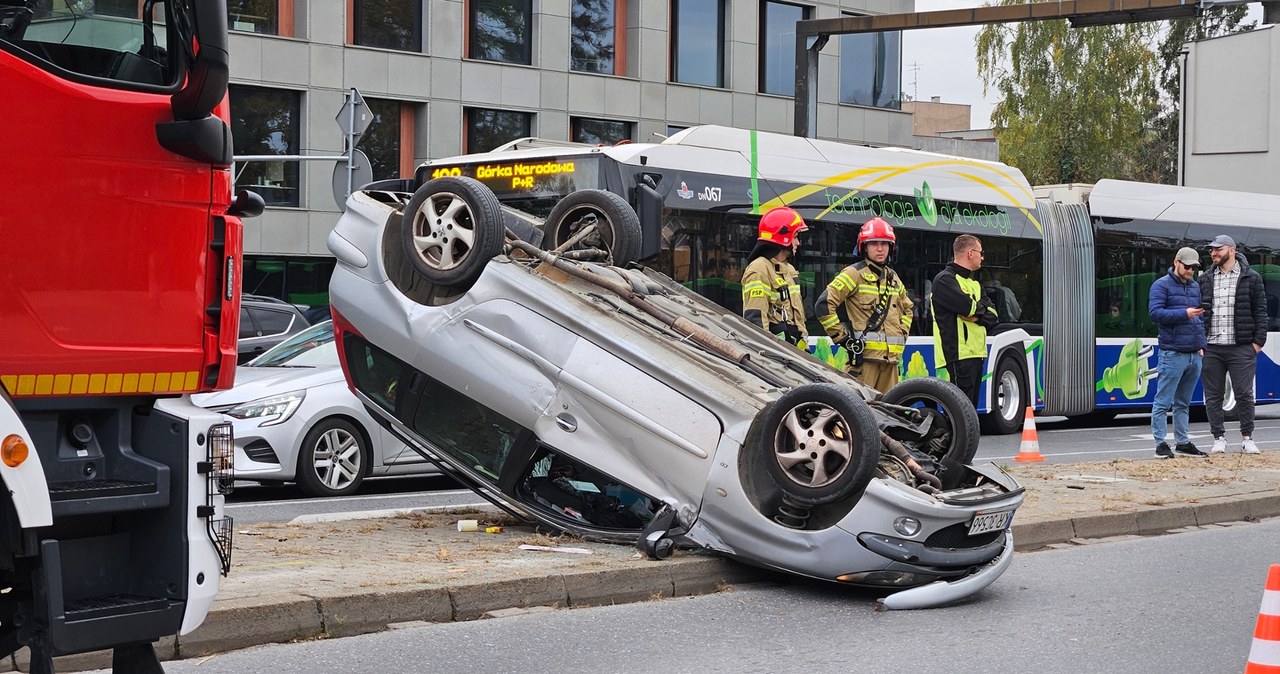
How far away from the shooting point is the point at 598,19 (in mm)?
35438

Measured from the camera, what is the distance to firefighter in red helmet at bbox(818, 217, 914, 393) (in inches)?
424

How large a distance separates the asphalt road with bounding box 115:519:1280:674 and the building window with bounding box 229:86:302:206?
82.2 ft

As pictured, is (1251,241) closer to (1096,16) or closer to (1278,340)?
(1278,340)

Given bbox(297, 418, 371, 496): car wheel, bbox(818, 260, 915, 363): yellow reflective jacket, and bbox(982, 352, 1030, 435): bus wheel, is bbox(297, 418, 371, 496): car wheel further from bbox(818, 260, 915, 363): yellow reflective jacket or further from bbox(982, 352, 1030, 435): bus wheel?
bbox(982, 352, 1030, 435): bus wheel

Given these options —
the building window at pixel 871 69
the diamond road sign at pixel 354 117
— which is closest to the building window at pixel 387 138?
the diamond road sign at pixel 354 117

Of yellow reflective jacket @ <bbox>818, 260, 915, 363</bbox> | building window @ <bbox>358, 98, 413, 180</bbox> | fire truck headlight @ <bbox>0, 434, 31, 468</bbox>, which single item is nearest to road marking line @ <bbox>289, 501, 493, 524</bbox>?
yellow reflective jacket @ <bbox>818, 260, 915, 363</bbox>

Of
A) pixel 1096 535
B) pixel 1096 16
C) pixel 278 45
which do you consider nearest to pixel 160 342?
pixel 1096 535

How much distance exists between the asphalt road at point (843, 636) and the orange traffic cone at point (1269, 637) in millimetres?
1249

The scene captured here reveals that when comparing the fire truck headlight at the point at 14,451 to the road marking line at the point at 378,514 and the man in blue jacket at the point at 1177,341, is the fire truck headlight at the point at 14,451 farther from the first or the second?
the man in blue jacket at the point at 1177,341

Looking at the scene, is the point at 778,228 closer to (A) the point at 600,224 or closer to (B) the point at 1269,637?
(A) the point at 600,224

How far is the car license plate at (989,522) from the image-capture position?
288 inches

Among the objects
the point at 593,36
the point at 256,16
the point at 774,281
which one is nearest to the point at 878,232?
the point at 774,281

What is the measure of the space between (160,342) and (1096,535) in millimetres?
6751

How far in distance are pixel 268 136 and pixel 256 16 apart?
237 centimetres
